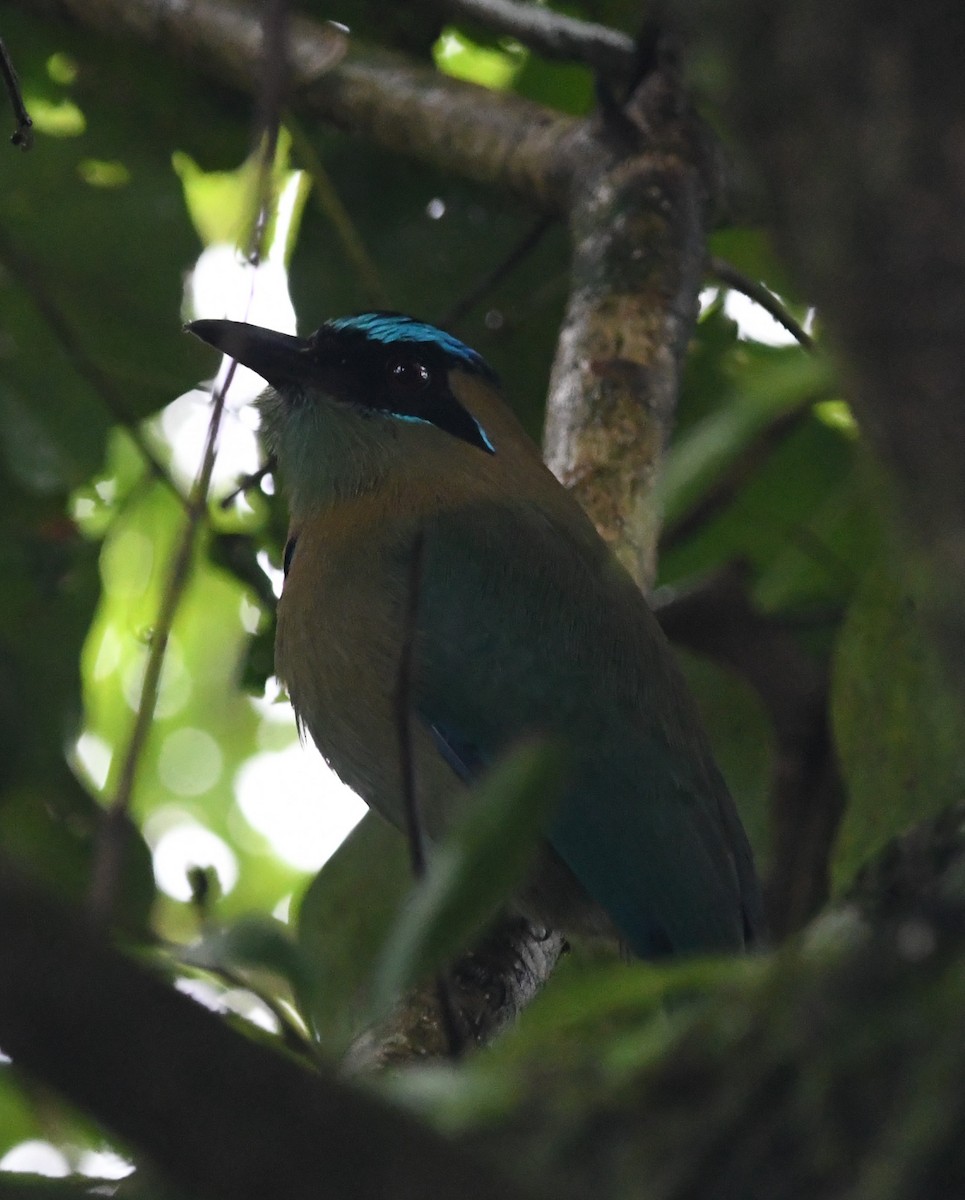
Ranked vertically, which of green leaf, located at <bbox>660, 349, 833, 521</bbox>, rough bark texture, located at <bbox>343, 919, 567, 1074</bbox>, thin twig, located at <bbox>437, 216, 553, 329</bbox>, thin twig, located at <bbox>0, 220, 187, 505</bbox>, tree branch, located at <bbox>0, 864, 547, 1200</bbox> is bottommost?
tree branch, located at <bbox>0, 864, 547, 1200</bbox>

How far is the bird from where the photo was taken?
3.31m

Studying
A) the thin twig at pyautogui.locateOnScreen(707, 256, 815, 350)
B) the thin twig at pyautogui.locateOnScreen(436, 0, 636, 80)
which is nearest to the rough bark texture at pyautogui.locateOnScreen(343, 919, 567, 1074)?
the thin twig at pyautogui.locateOnScreen(707, 256, 815, 350)

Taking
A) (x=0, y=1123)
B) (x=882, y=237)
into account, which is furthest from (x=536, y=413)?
(x=882, y=237)

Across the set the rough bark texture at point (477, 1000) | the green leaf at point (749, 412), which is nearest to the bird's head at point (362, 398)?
the rough bark texture at point (477, 1000)

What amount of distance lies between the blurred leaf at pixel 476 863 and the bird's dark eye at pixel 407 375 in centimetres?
282

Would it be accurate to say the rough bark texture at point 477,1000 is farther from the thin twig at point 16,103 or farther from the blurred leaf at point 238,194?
the thin twig at point 16,103

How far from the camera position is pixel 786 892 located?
4191 millimetres

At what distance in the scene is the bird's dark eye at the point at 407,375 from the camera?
3.99 metres

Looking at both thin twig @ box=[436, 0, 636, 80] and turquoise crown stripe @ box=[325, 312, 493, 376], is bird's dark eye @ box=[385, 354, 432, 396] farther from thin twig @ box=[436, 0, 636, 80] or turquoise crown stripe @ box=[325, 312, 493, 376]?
thin twig @ box=[436, 0, 636, 80]

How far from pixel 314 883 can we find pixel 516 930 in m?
0.47

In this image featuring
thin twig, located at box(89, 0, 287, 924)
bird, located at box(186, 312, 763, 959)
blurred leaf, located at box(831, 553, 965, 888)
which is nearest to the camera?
thin twig, located at box(89, 0, 287, 924)

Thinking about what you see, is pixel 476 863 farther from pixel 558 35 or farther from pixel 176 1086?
pixel 558 35

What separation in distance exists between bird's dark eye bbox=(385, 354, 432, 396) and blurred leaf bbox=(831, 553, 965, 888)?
1480 mm

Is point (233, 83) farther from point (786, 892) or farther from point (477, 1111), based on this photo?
point (477, 1111)
